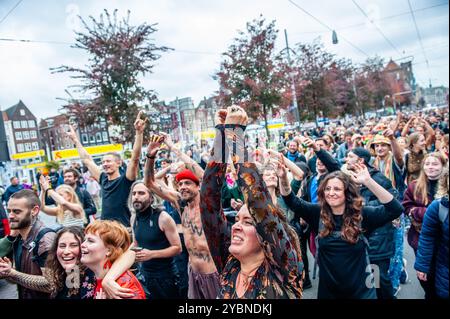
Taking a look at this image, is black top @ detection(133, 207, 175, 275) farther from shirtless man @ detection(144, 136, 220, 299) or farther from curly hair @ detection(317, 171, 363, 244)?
curly hair @ detection(317, 171, 363, 244)

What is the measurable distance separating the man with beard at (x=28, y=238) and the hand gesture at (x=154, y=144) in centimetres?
79

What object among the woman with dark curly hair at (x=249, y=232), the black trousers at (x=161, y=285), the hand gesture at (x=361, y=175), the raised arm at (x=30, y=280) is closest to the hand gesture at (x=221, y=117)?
the woman with dark curly hair at (x=249, y=232)

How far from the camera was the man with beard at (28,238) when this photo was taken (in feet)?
7.08

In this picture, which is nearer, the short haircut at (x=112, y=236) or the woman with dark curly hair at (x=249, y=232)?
A: the woman with dark curly hair at (x=249, y=232)

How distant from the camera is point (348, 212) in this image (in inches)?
82.1

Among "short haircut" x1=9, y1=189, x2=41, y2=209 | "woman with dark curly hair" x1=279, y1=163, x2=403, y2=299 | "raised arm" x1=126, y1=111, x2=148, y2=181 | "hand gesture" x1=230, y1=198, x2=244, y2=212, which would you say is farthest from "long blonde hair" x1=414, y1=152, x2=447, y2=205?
"short haircut" x1=9, y1=189, x2=41, y2=209

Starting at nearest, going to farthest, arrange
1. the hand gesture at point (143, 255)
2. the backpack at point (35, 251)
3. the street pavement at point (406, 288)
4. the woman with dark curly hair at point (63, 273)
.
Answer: the woman with dark curly hair at point (63, 273) < the backpack at point (35, 251) < the hand gesture at point (143, 255) < the street pavement at point (406, 288)

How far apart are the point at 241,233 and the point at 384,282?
5.40 ft

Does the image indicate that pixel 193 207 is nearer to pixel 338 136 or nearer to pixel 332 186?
pixel 332 186

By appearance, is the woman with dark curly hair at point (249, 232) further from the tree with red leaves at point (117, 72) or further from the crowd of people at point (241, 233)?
the tree with red leaves at point (117, 72)

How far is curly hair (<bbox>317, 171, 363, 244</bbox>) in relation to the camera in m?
2.02

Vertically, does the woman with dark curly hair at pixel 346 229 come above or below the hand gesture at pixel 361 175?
below
